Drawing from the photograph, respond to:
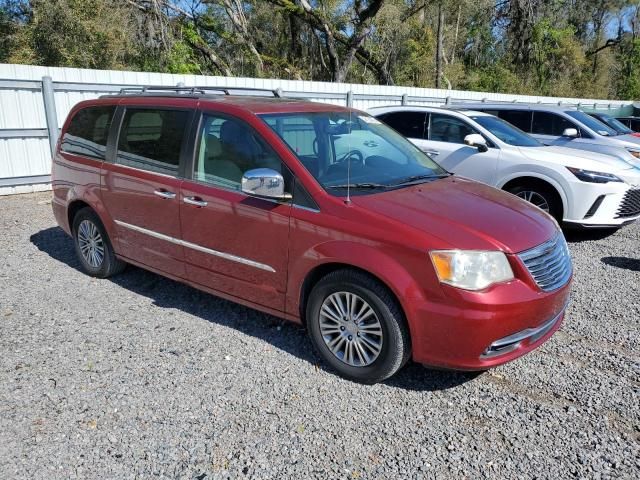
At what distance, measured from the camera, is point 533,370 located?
11.8 ft

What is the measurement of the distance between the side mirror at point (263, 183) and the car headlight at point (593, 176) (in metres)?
4.68

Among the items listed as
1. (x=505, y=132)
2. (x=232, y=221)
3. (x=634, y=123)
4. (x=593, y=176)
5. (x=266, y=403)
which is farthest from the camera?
(x=634, y=123)

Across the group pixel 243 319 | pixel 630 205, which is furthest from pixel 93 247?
pixel 630 205

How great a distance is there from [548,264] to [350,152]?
164 centimetres

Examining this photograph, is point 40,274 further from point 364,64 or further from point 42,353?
point 364,64

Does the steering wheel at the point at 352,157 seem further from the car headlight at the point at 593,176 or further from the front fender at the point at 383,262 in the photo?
the car headlight at the point at 593,176

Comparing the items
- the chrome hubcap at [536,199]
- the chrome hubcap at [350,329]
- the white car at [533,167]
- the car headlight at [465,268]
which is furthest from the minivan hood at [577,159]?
Answer: the chrome hubcap at [350,329]

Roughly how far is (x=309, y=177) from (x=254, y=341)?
53.2 inches

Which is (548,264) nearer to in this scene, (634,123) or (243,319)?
(243,319)

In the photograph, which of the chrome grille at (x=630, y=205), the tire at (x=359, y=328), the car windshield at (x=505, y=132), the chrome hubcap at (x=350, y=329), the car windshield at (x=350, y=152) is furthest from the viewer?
the car windshield at (x=505, y=132)

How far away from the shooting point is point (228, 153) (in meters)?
3.91

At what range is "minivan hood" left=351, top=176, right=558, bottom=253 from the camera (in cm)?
306

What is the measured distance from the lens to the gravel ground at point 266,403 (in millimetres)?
2678

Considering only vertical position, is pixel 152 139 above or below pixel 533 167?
above
